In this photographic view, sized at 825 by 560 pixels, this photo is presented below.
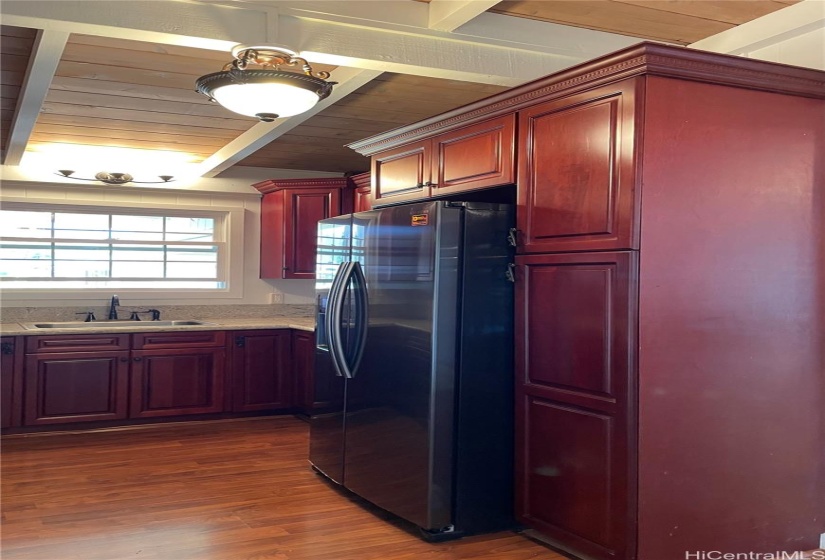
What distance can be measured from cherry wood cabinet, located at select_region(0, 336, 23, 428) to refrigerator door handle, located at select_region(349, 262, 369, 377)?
2544 millimetres

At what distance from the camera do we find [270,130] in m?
Result: 4.07

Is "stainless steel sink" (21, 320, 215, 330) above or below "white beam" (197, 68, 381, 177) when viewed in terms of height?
below

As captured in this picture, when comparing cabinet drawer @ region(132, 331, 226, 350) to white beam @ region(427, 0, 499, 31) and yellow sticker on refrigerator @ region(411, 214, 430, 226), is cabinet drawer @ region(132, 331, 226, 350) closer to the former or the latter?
yellow sticker on refrigerator @ region(411, 214, 430, 226)

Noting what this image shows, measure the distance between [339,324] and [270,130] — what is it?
1.21 metres

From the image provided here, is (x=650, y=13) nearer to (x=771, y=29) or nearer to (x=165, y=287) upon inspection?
(x=771, y=29)

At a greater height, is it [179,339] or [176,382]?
[179,339]

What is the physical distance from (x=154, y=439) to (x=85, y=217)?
1.90m

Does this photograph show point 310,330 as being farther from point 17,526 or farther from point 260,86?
point 260,86

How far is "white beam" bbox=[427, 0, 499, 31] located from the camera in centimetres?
254

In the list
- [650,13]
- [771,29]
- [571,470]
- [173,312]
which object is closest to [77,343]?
[173,312]

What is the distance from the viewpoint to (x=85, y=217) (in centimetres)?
574

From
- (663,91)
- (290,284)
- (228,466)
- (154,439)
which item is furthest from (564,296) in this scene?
(290,284)

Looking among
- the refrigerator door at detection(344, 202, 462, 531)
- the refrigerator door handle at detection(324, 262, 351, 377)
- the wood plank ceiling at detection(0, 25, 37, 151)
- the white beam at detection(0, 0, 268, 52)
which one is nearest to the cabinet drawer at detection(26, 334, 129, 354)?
the wood plank ceiling at detection(0, 25, 37, 151)

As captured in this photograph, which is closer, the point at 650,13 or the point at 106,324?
the point at 650,13
